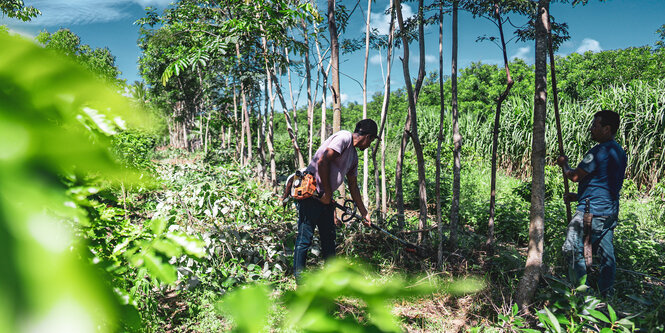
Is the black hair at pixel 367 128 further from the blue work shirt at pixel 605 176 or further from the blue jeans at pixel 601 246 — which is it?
the blue jeans at pixel 601 246

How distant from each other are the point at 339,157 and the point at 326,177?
0.23 meters

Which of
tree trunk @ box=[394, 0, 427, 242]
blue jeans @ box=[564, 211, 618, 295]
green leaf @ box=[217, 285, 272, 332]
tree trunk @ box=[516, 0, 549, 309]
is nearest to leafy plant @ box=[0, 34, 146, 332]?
green leaf @ box=[217, 285, 272, 332]

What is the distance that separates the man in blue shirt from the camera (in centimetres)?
267

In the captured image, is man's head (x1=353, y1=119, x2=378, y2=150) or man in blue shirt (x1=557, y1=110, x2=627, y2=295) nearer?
man in blue shirt (x1=557, y1=110, x2=627, y2=295)

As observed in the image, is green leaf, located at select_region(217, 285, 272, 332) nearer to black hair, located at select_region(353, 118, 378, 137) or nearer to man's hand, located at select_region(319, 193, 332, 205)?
man's hand, located at select_region(319, 193, 332, 205)

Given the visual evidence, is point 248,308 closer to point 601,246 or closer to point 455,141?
point 455,141

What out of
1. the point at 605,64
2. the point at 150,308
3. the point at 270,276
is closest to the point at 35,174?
the point at 150,308

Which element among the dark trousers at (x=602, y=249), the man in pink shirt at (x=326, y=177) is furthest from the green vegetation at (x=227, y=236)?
the man in pink shirt at (x=326, y=177)

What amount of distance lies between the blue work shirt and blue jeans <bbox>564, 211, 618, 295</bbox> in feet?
0.31

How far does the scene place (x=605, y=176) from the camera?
106 inches

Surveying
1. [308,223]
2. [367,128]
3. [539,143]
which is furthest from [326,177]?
[539,143]

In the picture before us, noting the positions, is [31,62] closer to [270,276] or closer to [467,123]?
[270,276]

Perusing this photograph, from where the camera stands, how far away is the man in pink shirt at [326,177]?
2727 millimetres

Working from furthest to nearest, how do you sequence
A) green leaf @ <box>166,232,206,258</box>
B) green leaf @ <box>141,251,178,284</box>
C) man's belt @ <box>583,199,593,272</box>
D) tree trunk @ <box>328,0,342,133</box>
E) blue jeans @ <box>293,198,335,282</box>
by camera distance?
tree trunk @ <box>328,0,342,133</box>, blue jeans @ <box>293,198,335,282</box>, man's belt @ <box>583,199,593,272</box>, green leaf @ <box>166,232,206,258</box>, green leaf @ <box>141,251,178,284</box>
